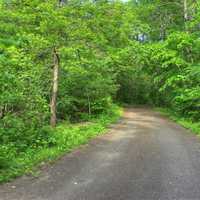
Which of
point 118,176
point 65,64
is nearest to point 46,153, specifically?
point 118,176

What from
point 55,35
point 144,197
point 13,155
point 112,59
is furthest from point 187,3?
point 144,197

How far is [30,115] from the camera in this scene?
39.3 ft

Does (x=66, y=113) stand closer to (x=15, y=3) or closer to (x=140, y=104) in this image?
(x=15, y=3)

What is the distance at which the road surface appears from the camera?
745 cm

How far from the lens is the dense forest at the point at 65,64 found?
38.1 feet

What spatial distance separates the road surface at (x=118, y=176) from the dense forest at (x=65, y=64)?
2.74 ft

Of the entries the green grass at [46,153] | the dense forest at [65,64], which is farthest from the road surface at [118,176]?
the dense forest at [65,64]

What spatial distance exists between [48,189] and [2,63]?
4.89 m

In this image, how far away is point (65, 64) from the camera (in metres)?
17.1

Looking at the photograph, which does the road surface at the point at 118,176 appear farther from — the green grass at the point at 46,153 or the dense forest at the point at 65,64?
the dense forest at the point at 65,64

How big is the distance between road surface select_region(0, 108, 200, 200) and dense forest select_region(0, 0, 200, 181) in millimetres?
834

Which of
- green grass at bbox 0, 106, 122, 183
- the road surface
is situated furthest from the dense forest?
the road surface

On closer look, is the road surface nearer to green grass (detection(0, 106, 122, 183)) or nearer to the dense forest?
green grass (detection(0, 106, 122, 183))

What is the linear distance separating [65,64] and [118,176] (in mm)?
8971
